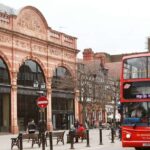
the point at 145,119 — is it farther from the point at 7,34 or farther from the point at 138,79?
the point at 7,34

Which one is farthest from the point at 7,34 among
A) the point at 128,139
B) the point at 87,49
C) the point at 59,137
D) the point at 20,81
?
the point at 87,49

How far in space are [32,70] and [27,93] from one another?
2.96 meters

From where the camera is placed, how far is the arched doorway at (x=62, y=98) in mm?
60069

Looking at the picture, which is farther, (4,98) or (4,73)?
(4,98)

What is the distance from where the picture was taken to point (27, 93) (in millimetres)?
54875

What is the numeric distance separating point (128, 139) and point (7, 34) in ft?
106

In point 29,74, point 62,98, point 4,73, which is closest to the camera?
point 4,73

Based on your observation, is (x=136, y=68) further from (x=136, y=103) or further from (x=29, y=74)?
(x=29, y=74)

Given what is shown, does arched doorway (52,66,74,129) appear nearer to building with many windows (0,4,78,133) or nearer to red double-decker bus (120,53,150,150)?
building with many windows (0,4,78,133)

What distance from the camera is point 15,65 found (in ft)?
173

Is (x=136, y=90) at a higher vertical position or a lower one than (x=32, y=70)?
lower

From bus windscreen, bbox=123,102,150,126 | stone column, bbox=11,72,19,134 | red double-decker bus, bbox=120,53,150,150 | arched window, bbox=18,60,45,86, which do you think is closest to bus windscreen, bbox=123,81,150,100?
red double-decker bus, bbox=120,53,150,150

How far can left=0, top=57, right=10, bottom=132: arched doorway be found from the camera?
5091cm

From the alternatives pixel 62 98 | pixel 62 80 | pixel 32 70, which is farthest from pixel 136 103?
pixel 62 98
